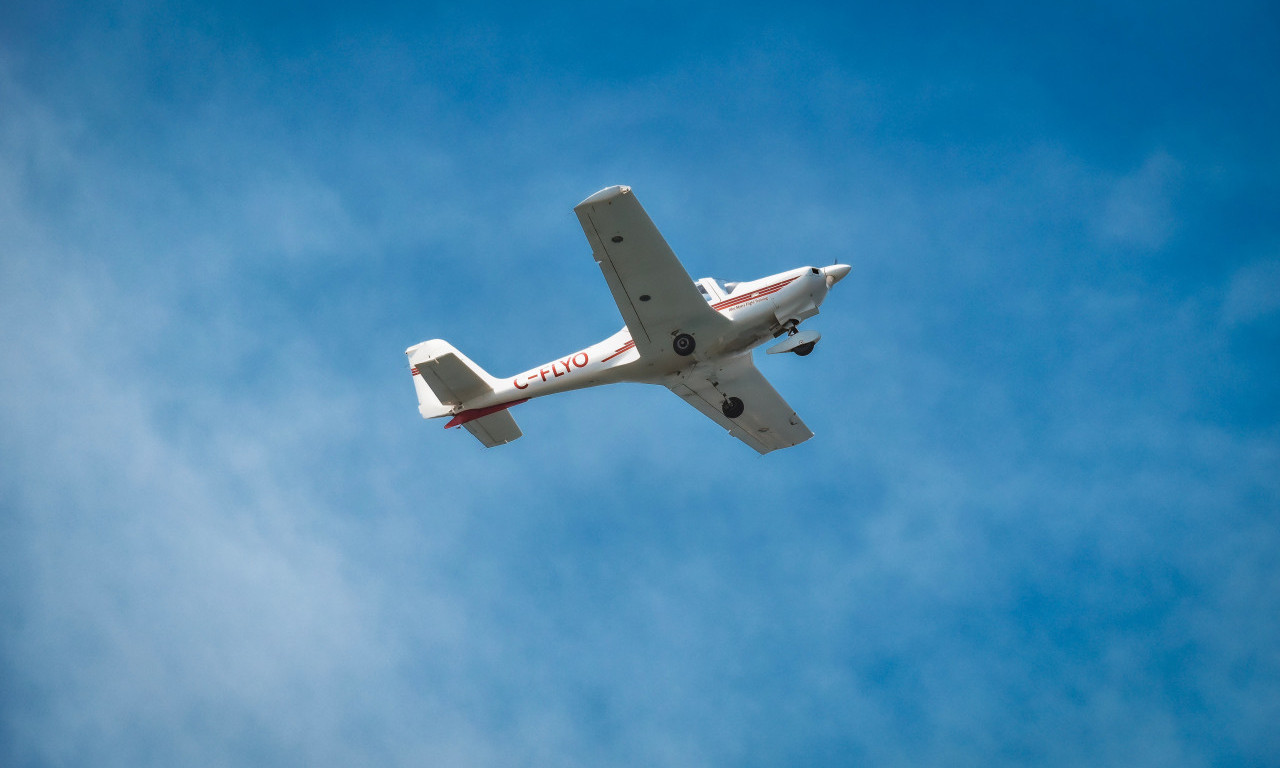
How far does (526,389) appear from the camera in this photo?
88.3ft

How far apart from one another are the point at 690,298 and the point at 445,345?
7.99 meters

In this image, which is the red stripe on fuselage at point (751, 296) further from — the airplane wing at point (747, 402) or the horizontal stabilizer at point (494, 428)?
the horizontal stabilizer at point (494, 428)

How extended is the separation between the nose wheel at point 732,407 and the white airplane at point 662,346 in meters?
0.03

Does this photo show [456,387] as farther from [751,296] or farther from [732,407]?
[751,296]

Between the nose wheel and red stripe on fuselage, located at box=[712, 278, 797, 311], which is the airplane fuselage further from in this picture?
the nose wheel

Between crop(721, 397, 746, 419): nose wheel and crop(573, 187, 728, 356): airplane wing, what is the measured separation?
3.43m

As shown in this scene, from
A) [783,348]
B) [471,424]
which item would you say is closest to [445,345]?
[471,424]

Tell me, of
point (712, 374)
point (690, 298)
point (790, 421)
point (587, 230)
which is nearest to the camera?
point (587, 230)

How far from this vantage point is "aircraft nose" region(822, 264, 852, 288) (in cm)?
2545

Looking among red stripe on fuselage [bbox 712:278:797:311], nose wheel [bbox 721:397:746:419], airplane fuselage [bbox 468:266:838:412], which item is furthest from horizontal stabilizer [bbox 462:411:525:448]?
red stripe on fuselage [bbox 712:278:797:311]

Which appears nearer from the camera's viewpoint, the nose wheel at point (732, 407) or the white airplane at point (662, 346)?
the white airplane at point (662, 346)

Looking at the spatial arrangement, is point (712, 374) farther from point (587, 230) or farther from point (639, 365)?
point (587, 230)

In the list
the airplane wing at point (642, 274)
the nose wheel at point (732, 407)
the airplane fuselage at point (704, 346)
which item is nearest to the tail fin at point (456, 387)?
the airplane fuselage at point (704, 346)

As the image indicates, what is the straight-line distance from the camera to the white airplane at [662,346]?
23.1 metres
